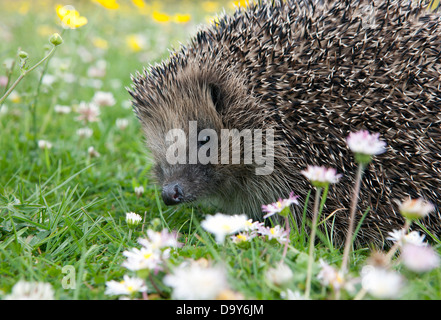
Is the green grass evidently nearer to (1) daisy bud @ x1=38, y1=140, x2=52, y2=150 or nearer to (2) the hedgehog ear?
(1) daisy bud @ x1=38, y1=140, x2=52, y2=150

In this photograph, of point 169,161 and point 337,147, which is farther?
point 169,161

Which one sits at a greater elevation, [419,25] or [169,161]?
[419,25]

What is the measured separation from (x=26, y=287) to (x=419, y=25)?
380cm

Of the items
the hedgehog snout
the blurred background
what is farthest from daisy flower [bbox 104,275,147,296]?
the blurred background

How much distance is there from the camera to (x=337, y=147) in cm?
393

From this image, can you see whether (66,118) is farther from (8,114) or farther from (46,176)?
(46,176)

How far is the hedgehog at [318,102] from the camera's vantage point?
3.84 meters

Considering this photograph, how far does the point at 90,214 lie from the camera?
4.20 m

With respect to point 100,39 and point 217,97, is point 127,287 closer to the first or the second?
point 217,97

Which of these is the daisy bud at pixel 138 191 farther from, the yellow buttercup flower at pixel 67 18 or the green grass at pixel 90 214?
the yellow buttercup flower at pixel 67 18

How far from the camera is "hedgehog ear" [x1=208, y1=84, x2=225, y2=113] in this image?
13.9ft

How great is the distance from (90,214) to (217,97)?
1603 millimetres

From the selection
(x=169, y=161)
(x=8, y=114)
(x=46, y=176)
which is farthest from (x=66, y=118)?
(x=169, y=161)

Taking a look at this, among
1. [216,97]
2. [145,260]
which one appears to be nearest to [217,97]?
[216,97]
